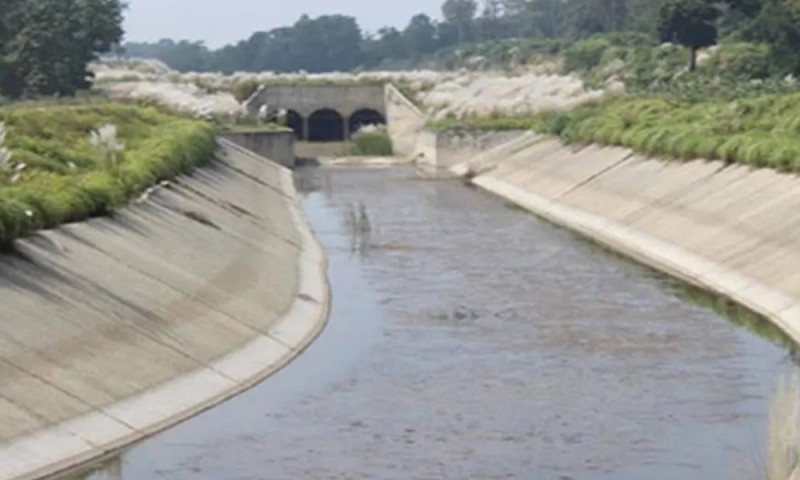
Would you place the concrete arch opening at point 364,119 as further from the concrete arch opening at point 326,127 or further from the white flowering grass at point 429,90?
the white flowering grass at point 429,90

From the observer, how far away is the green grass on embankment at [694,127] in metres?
45.5

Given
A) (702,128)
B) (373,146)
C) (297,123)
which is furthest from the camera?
(297,123)

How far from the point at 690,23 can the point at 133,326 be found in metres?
60.2

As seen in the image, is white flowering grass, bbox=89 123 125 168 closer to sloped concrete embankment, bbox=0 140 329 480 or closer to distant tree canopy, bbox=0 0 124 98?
sloped concrete embankment, bbox=0 140 329 480

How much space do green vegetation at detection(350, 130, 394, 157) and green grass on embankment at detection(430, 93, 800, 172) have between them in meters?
11.8

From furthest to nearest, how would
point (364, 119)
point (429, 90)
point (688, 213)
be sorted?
1. point (364, 119)
2. point (429, 90)
3. point (688, 213)

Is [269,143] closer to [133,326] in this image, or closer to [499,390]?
[133,326]

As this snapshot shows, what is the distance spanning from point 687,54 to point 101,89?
2737cm

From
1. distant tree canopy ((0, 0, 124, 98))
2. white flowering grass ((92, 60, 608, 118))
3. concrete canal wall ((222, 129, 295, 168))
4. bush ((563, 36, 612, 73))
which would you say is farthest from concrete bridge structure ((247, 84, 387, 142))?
concrete canal wall ((222, 129, 295, 168))

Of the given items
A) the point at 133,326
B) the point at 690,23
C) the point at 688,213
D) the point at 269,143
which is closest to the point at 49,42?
the point at 269,143

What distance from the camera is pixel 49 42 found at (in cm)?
7775

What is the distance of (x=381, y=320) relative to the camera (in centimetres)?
3133

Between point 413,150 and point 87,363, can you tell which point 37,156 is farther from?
point 413,150

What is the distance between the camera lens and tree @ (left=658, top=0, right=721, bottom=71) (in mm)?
81438
